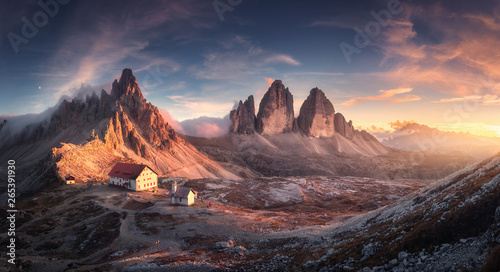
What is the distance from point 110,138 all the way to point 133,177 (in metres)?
62.9

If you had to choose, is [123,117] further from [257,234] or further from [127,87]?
[257,234]

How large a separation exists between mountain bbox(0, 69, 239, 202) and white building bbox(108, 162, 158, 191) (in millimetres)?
22392

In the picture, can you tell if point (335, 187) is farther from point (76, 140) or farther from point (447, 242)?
point (76, 140)

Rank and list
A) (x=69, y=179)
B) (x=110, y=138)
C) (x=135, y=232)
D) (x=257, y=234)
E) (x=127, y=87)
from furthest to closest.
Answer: (x=127, y=87)
(x=110, y=138)
(x=69, y=179)
(x=135, y=232)
(x=257, y=234)

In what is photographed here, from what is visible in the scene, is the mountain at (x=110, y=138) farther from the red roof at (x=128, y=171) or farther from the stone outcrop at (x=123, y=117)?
the red roof at (x=128, y=171)

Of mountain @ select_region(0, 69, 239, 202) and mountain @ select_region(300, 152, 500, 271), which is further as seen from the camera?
mountain @ select_region(0, 69, 239, 202)

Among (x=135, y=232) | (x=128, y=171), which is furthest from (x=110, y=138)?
(x=135, y=232)

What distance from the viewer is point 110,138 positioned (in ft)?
433

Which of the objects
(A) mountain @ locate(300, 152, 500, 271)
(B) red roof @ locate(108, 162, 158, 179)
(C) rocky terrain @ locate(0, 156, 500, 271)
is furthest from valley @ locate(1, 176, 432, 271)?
(A) mountain @ locate(300, 152, 500, 271)

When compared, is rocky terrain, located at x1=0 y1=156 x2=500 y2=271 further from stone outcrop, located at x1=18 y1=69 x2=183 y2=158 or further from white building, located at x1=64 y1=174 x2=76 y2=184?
stone outcrop, located at x1=18 y1=69 x2=183 y2=158

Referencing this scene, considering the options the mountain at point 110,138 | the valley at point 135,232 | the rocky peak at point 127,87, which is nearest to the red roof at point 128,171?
the valley at point 135,232

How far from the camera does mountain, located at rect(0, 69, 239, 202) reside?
121150 millimetres

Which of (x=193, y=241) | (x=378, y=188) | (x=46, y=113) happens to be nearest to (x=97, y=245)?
(x=193, y=241)

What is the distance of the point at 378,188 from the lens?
13388 centimetres
